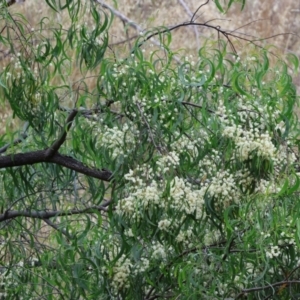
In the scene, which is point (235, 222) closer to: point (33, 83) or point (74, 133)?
point (74, 133)

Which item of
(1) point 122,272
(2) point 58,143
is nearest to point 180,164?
(1) point 122,272

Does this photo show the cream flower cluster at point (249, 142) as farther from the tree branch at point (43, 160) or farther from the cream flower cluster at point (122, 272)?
the tree branch at point (43, 160)

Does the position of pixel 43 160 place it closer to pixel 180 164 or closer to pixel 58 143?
pixel 58 143

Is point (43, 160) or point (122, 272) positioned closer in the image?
point (122, 272)

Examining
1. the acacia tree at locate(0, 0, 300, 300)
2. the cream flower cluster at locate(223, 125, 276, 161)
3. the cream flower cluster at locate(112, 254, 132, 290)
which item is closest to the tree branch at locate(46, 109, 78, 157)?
the acacia tree at locate(0, 0, 300, 300)

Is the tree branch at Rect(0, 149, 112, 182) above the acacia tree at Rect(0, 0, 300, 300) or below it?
above

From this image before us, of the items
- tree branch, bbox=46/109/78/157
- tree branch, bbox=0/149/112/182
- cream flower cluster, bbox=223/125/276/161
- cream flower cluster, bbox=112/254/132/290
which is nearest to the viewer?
cream flower cluster, bbox=223/125/276/161

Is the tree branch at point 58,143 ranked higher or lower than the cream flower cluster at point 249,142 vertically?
higher

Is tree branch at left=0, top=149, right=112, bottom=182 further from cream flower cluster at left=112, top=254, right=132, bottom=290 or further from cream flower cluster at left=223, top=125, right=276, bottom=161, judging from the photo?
cream flower cluster at left=223, top=125, right=276, bottom=161

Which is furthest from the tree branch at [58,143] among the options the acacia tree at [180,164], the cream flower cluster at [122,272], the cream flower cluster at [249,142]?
the cream flower cluster at [249,142]

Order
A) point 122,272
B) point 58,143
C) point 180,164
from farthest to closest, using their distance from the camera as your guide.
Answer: point 58,143 → point 122,272 → point 180,164

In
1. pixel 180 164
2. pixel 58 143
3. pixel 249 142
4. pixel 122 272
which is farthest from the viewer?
pixel 58 143

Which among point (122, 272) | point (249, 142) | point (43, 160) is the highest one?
point (43, 160)

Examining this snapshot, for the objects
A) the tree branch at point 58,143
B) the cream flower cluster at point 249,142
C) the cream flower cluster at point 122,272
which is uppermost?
the tree branch at point 58,143
